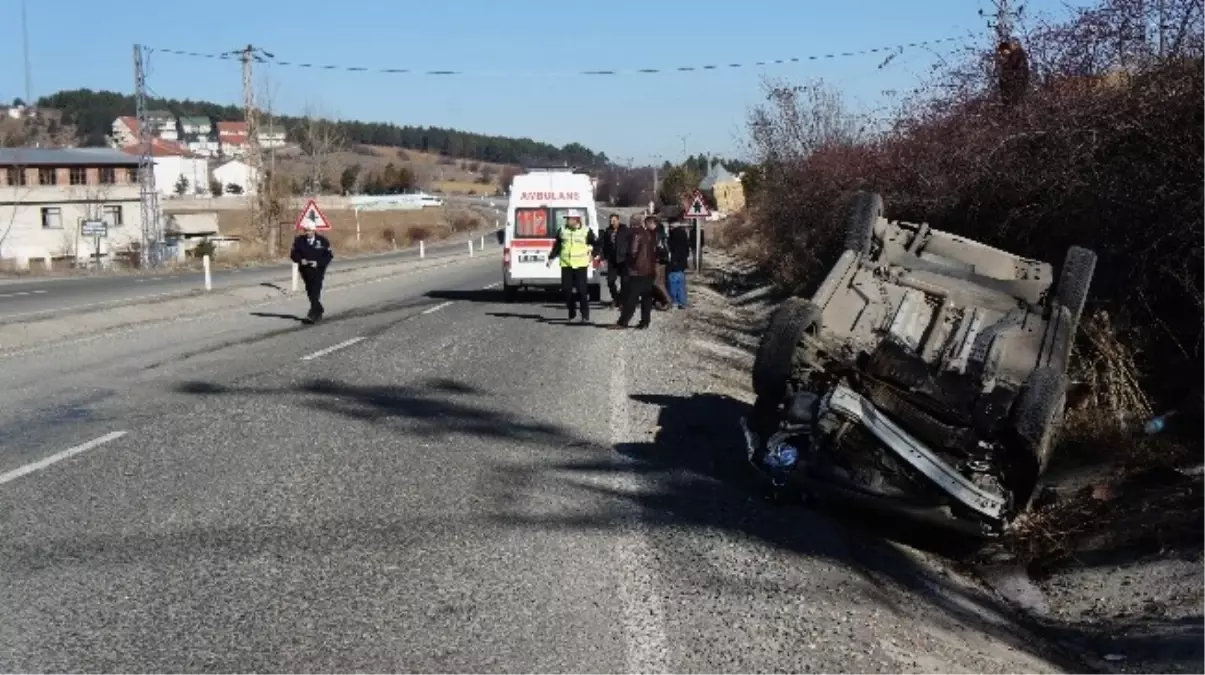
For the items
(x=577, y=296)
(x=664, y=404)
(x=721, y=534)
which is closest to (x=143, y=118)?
(x=577, y=296)

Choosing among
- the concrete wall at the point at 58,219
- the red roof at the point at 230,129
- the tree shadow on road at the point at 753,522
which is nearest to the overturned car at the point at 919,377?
the tree shadow on road at the point at 753,522

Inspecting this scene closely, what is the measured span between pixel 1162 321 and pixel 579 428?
5075 mm

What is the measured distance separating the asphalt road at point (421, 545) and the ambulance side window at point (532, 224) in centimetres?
1218

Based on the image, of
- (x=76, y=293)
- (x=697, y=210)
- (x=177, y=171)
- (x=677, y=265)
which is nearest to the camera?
(x=677, y=265)

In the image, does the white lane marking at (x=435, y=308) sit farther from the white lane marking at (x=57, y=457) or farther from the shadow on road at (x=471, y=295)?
the white lane marking at (x=57, y=457)

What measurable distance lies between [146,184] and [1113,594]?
52.2 metres

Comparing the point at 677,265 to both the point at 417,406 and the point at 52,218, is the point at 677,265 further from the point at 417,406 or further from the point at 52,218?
the point at 52,218

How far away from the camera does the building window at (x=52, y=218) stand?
76.4m

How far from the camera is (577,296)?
72.2ft

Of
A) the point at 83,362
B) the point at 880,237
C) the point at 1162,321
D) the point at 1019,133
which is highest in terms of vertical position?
the point at 1019,133

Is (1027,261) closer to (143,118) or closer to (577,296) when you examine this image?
(577,296)

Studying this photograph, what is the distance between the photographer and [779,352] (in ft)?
28.5

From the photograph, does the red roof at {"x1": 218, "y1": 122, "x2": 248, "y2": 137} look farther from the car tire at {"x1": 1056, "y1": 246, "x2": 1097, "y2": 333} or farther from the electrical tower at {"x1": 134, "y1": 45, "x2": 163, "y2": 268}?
the car tire at {"x1": 1056, "y1": 246, "x2": 1097, "y2": 333}

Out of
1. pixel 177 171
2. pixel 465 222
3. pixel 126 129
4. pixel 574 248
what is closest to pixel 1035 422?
pixel 574 248
